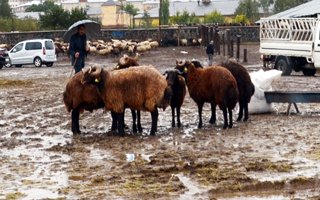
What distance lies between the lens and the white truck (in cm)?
2716

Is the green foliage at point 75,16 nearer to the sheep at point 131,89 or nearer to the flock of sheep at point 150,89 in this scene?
the flock of sheep at point 150,89

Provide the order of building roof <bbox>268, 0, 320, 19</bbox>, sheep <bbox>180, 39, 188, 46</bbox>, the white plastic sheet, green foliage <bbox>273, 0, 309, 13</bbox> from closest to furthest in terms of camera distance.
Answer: the white plastic sheet, building roof <bbox>268, 0, 320, 19</bbox>, sheep <bbox>180, 39, 188, 46</bbox>, green foliage <bbox>273, 0, 309, 13</bbox>

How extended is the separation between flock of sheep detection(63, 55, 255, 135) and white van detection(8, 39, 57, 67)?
23.8 m

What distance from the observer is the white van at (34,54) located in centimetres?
3862

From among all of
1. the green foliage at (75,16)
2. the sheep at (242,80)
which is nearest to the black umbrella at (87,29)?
the sheep at (242,80)

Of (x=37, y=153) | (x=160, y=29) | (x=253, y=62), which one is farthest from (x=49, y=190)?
(x=160, y=29)

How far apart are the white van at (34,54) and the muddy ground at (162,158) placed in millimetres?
20644

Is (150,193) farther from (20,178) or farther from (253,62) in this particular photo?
(253,62)

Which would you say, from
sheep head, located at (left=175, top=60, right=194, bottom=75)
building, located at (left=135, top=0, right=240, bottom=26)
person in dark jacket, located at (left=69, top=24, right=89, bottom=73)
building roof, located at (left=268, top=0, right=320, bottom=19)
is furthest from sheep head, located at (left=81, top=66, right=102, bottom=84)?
building, located at (left=135, top=0, right=240, bottom=26)

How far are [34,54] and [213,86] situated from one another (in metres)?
25.5

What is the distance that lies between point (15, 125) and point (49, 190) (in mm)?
6379

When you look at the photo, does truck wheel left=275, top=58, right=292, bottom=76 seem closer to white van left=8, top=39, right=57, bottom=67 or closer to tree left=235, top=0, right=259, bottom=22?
white van left=8, top=39, right=57, bottom=67

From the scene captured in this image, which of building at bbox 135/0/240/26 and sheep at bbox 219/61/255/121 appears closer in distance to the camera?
sheep at bbox 219/61/255/121

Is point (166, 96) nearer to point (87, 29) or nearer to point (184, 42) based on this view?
point (87, 29)
